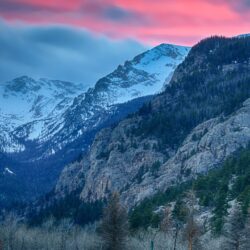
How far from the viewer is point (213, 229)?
408 ft

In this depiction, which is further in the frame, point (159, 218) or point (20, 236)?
point (20, 236)

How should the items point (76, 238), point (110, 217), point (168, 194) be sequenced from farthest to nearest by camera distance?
1. point (168, 194)
2. point (76, 238)
3. point (110, 217)

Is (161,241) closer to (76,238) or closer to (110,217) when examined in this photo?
(110,217)

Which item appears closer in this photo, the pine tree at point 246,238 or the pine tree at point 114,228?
the pine tree at point 246,238

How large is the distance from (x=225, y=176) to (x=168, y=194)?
1020 inches

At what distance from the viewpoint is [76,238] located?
155 meters

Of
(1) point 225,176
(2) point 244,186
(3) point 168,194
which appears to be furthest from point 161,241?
(3) point 168,194

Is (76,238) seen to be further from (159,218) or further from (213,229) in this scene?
(213,229)

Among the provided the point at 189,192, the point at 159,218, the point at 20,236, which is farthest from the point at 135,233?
the point at 20,236

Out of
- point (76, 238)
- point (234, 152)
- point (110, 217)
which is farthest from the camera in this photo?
point (234, 152)

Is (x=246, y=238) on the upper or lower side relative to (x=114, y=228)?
lower

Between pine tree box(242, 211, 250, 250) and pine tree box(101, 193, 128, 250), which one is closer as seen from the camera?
pine tree box(242, 211, 250, 250)

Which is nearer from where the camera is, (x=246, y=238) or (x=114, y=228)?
(x=246, y=238)

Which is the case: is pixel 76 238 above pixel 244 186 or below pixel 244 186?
below
